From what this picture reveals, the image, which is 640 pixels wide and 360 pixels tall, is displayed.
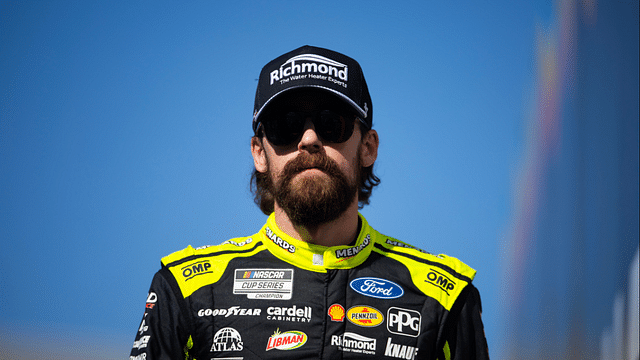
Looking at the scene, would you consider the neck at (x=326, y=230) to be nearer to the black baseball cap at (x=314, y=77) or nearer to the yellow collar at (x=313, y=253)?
the yellow collar at (x=313, y=253)

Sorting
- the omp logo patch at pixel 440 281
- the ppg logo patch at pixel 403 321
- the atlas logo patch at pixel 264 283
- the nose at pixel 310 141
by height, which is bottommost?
the ppg logo patch at pixel 403 321

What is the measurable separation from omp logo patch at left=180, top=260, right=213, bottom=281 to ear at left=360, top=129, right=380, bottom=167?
134cm

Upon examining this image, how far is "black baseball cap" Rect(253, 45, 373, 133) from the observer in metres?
3.47

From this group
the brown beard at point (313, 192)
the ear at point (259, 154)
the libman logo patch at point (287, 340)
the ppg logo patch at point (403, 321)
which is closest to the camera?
the libman logo patch at point (287, 340)

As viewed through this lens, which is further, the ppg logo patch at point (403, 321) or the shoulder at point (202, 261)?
the shoulder at point (202, 261)

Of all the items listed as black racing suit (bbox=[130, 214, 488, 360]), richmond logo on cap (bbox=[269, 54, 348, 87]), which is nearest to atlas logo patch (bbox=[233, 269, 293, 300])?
black racing suit (bbox=[130, 214, 488, 360])

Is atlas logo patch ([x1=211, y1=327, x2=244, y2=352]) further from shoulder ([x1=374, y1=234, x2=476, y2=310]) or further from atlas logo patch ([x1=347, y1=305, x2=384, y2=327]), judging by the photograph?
shoulder ([x1=374, y1=234, x2=476, y2=310])

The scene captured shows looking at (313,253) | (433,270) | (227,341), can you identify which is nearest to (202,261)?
(227,341)

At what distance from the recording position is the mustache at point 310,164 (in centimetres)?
341

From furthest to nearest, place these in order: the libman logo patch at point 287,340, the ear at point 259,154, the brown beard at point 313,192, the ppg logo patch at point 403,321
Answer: the ear at point 259,154 → the brown beard at point 313,192 → the ppg logo patch at point 403,321 → the libman logo patch at point 287,340

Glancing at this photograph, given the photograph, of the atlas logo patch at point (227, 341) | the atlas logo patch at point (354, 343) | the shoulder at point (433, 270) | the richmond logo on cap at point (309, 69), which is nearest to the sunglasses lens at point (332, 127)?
the richmond logo on cap at point (309, 69)

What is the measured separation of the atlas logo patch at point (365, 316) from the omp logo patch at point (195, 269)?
3.26 feet

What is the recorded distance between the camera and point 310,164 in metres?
3.41

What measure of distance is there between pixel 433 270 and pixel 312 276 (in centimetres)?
86
